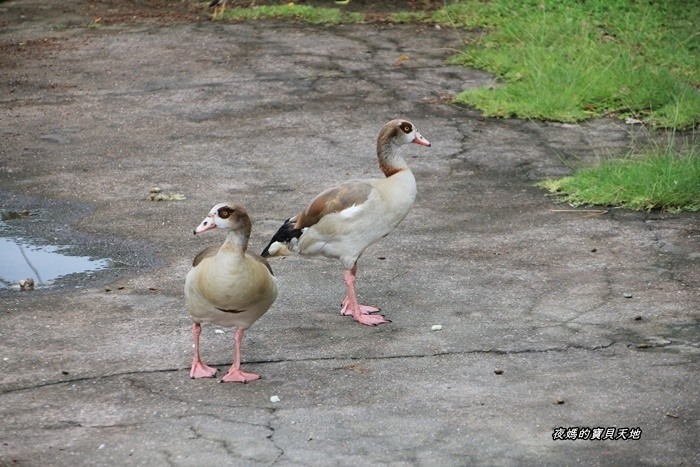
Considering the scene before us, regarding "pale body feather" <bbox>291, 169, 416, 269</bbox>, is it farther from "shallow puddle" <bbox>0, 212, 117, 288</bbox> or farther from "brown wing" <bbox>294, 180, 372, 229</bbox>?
"shallow puddle" <bbox>0, 212, 117, 288</bbox>

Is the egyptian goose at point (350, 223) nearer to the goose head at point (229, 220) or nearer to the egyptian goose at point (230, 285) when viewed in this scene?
the egyptian goose at point (230, 285)

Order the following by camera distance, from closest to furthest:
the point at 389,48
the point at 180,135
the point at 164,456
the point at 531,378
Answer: the point at 164,456, the point at 531,378, the point at 180,135, the point at 389,48

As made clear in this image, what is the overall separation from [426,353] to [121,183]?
425cm

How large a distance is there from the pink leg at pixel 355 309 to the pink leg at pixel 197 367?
3.88 ft

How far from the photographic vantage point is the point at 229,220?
6391mm

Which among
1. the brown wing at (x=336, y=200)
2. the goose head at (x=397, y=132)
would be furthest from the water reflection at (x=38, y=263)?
the goose head at (x=397, y=132)

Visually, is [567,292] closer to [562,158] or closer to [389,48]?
[562,158]

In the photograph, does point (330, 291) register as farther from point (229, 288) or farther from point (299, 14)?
point (299, 14)

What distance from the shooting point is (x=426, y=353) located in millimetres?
6969

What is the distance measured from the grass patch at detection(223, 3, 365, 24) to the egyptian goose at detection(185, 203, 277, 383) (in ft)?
32.4

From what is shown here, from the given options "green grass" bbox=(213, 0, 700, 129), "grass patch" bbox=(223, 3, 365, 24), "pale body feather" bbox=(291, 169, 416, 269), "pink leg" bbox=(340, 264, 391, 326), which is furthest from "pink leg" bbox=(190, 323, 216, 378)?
"grass patch" bbox=(223, 3, 365, 24)

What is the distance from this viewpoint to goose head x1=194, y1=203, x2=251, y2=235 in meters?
6.37

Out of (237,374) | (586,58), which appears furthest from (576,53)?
(237,374)

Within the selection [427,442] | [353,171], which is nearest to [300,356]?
[427,442]
